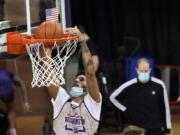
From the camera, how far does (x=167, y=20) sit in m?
10.5

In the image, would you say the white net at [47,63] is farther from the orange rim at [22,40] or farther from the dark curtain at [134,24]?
the dark curtain at [134,24]

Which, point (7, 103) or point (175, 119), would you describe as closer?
point (7, 103)

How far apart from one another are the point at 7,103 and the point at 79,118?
2064 millimetres

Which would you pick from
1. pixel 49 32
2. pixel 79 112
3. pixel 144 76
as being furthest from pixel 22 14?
pixel 79 112

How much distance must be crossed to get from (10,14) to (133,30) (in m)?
3.72

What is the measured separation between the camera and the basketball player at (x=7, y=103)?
7074mm

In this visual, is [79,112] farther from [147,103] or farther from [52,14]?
[52,14]

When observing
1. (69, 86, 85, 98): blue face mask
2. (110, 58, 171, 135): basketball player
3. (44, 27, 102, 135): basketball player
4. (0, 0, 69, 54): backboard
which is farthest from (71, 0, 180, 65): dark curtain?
(44, 27, 102, 135): basketball player

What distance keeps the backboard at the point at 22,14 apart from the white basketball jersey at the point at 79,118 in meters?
1.43

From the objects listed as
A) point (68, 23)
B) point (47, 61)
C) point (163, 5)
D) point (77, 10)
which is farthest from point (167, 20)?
point (47, 61)

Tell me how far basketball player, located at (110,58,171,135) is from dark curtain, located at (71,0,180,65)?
298 centimetres

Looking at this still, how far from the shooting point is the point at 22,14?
24.4ft

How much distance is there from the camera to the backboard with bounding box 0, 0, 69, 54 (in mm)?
6973

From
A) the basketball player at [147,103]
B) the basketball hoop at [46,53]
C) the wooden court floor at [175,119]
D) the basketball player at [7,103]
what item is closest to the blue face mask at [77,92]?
the basketball hoop at [46,53]
